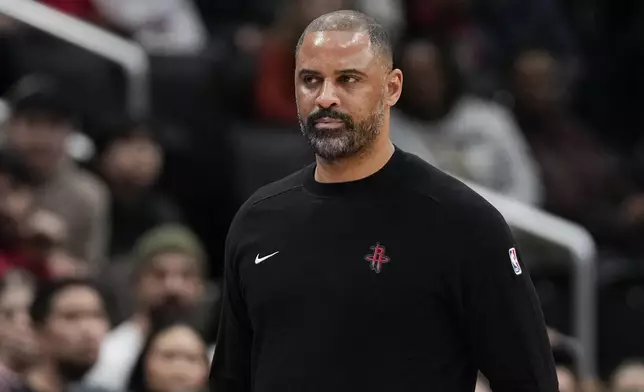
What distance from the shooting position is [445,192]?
10.3 feet

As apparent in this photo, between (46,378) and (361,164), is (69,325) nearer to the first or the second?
(46,378)

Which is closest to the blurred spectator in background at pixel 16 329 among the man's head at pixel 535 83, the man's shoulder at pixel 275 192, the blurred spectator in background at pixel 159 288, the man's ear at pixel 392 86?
the blurred spectator in background at pixel 159 288

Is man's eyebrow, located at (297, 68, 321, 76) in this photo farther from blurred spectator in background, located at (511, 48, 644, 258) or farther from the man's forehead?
blurred spectator in background, located at (511, 48, 644, 258)

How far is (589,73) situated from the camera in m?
9.48

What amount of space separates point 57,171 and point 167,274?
892mm

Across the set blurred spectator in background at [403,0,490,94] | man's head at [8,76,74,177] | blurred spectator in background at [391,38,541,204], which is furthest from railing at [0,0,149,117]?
blurred spectator in background at [403,0,490,94]

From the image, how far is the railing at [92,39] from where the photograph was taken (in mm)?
7555

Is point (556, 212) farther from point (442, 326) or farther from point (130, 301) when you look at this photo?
point (442, 326)

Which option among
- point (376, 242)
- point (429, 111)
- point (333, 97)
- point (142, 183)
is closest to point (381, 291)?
point (376, 242)

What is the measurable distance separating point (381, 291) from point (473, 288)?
0.62 ft

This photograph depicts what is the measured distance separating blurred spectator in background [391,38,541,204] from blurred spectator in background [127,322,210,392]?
205cm

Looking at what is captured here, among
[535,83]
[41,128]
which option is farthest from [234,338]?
[535,83]

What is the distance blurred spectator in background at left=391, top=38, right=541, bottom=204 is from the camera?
750 cm

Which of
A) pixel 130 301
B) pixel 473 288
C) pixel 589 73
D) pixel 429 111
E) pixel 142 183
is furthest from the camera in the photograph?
pixel 589 73
